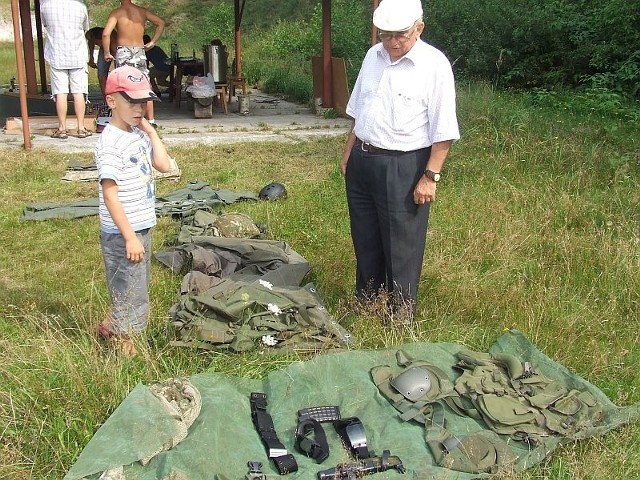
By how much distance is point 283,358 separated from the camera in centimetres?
420

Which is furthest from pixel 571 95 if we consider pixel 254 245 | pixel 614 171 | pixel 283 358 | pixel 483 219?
pixel 283 358

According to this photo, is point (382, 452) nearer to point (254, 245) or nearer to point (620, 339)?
point (620, 339)

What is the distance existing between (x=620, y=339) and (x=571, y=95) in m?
10.8

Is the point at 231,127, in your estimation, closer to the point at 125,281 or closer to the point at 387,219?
the point at 387,219

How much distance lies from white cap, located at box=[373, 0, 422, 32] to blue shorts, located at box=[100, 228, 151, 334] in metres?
1.71

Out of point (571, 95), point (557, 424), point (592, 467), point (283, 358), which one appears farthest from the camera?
point (571, 95)

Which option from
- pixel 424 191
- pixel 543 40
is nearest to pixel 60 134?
pixel 424 191

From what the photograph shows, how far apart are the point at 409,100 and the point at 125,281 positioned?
187 cm

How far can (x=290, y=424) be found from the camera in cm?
359

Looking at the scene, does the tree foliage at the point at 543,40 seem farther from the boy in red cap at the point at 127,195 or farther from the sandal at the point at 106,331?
the sandal at the point at 106,331

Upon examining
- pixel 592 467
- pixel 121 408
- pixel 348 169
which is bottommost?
pixel 592 467

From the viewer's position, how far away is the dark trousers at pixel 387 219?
14.0 feet

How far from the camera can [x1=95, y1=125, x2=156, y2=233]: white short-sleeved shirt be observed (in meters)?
3.78

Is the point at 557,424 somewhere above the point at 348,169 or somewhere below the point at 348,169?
below
